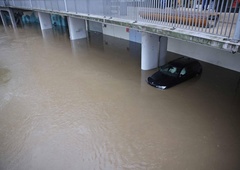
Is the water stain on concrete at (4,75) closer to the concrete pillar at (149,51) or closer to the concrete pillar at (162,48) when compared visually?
the concrete pillar at (149,51)

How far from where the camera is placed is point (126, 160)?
5449 millimetres

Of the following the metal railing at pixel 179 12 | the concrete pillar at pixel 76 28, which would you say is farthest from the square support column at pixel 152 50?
the concrete pillar at pixel 76 28

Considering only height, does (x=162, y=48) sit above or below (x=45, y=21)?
below

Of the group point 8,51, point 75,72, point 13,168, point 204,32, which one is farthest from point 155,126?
point 8,51

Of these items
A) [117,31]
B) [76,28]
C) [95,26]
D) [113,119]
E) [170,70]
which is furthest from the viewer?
[95,26]

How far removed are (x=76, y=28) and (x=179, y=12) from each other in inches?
514

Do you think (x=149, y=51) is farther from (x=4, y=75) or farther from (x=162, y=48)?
(x=4, y=75)

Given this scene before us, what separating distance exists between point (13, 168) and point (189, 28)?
6719mm

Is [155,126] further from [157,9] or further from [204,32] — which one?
[157,9]

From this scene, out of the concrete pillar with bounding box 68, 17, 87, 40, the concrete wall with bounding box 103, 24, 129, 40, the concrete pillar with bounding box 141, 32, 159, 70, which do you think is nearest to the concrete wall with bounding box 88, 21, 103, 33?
the concrete wall with bounding box 103, 24, 129, 40

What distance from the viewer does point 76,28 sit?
680 inches

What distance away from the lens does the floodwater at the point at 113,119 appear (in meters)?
5.48

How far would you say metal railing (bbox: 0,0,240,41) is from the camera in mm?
5023

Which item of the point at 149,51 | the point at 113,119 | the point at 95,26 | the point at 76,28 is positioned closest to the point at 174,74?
the point at 149,51
